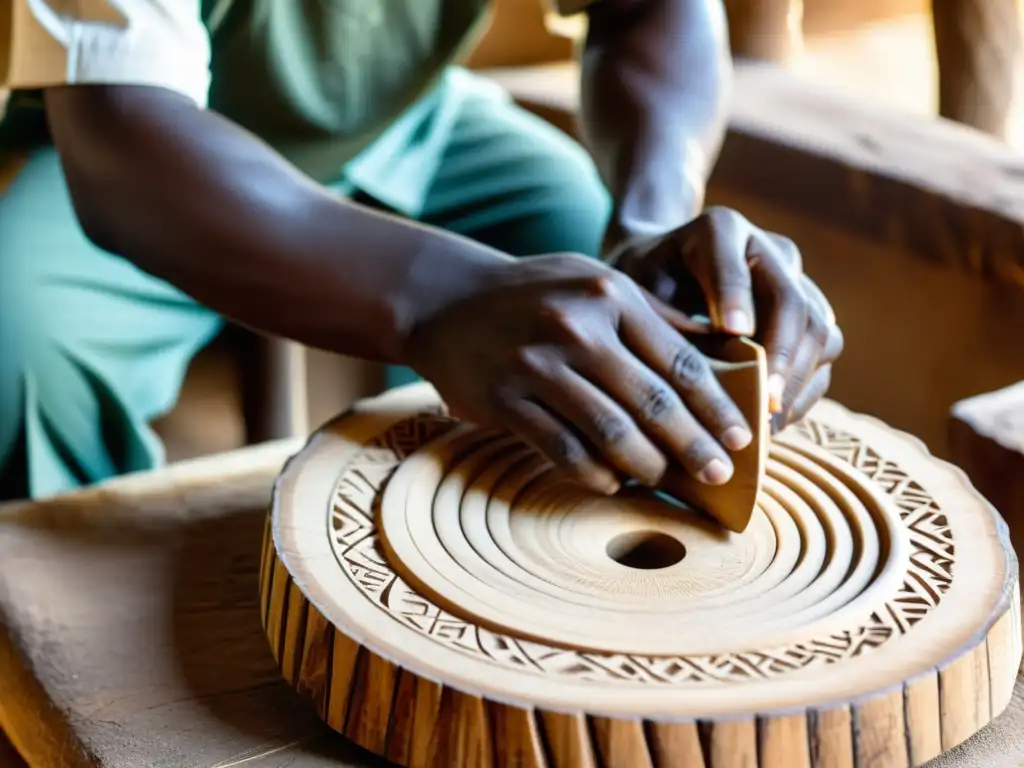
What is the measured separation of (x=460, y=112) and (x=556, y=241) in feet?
0.77

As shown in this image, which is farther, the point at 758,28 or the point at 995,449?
the point at 758,28

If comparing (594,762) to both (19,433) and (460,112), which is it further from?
(460,112)

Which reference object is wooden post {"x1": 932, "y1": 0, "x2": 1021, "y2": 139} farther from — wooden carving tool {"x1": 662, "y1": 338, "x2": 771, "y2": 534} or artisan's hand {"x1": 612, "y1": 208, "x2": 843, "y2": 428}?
wooden carving tool {"x1": 662, "y1": 338, "x2": 771, "y2": 534}

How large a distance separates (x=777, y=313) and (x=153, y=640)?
1.83 ft

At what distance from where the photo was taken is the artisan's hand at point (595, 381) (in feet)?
2.77

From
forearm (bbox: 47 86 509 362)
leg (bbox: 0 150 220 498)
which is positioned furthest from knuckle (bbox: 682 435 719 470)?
leg (bbox: 0 150 220 498)

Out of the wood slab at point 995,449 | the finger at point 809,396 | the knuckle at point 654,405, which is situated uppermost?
the knuckle at point 654,405

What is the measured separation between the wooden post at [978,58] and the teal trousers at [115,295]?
948 millimetres

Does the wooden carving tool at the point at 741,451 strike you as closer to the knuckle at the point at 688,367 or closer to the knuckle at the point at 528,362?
the knuckle at the point at 688,367

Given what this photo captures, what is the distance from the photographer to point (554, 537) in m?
0.88

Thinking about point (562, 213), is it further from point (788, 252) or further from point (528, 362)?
point (528, 362)

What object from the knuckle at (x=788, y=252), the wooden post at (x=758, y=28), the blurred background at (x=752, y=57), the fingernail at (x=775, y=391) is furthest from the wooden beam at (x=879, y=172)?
the fingernail at (x=775, y=391)

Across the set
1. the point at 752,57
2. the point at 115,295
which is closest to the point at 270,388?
the point at 115,295

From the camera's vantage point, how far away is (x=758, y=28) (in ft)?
7.50
